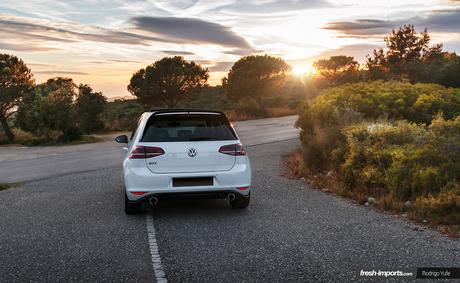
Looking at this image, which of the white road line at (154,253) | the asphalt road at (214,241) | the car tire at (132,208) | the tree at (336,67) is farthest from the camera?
the tree at (336,67)

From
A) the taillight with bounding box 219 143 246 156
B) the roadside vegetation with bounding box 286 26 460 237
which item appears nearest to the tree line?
the roadside vegetation with bounding box 286 26 460 237

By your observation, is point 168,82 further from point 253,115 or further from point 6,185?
point 6,185

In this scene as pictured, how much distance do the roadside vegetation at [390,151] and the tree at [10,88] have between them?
21.7 meters

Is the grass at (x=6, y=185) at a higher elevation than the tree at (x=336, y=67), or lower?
lower

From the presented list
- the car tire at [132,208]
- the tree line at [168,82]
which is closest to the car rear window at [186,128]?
the car tire at [132,208]

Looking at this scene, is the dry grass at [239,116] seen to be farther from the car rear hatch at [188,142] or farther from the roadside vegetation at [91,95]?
the car rear hatch at [188,142]

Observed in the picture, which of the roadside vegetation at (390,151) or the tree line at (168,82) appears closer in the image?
the roadside vegetation at (390,151)

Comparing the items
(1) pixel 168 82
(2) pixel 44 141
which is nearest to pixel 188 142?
(2) pixel 44 141

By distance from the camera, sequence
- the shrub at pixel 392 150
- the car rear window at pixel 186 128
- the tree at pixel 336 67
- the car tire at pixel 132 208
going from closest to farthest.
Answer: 1. the car rear window at pixel 186 128
2. the car tire at pixel 132 208
3. the shrub at pixel 392 150
4. the tree at pixel 336 67

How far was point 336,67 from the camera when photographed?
68.5 meters

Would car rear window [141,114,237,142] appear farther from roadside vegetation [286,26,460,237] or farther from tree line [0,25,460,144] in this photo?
tree line [0,25,460,144]

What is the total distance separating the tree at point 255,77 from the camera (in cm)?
4759

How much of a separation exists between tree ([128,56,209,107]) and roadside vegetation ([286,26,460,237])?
98.8ft

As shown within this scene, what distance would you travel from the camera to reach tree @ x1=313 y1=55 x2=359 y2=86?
67.4m
